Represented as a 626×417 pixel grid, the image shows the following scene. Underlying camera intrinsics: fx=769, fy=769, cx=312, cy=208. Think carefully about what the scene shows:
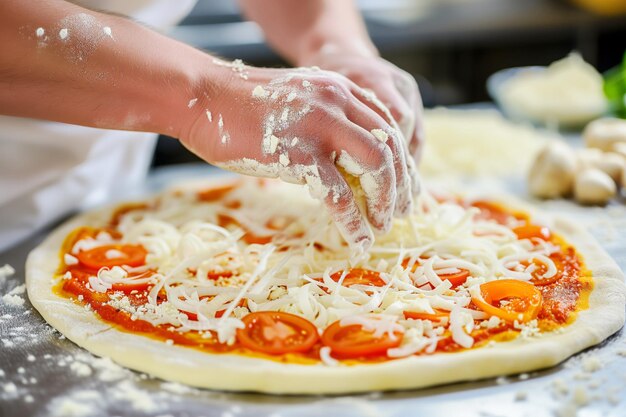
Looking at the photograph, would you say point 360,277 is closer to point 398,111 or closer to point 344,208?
point 344,208

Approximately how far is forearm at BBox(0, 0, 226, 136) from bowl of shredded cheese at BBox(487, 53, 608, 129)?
197 centimetres

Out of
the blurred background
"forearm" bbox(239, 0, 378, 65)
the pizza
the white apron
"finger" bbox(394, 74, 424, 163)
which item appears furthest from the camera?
the blurred background

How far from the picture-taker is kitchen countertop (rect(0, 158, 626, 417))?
4.83ft

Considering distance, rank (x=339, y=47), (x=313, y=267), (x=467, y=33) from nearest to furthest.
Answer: (x=313, y=267) → (x=339, y=47) → (x=467, y=33)

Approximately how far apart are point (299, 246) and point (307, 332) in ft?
1.52

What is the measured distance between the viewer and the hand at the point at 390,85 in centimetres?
209

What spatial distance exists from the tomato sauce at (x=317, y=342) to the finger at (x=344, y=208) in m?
0.10

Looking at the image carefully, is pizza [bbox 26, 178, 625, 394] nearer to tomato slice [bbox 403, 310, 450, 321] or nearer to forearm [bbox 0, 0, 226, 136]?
tomato slice [bbox 403, 310, 450, 321]

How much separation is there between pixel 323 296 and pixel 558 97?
81.9 inches

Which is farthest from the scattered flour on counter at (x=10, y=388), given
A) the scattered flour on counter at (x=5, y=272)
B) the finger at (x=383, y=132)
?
the finger at (x=383, y=132)

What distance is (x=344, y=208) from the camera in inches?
71.0

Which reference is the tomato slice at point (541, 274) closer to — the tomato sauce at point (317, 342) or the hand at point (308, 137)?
the tomato sauce at point (317, 342)

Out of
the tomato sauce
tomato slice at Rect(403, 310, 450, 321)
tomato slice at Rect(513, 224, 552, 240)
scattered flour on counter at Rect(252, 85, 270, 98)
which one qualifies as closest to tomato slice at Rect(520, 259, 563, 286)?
the tomato sauce

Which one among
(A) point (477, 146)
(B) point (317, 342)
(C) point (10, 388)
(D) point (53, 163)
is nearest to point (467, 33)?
(A) point (477, 146)
